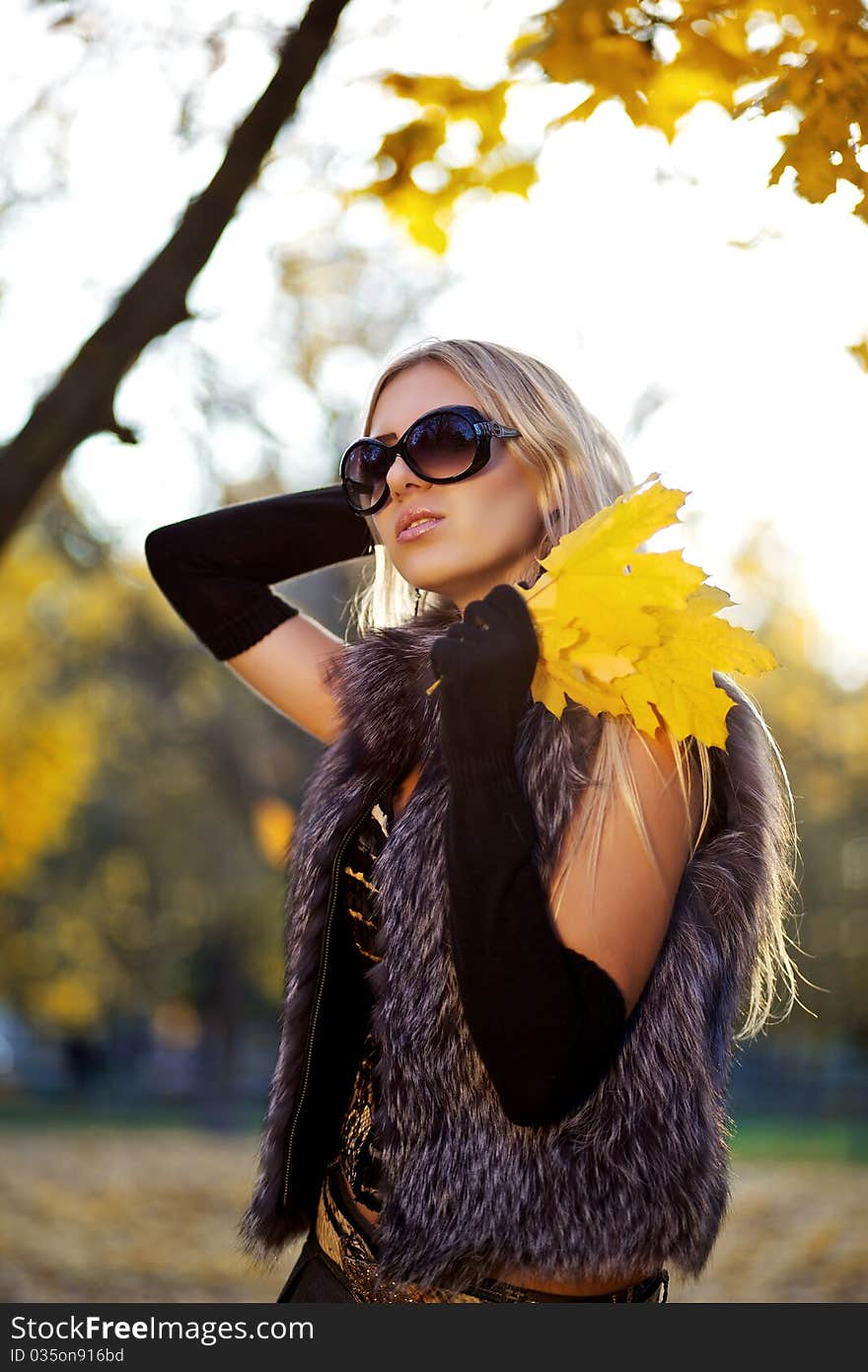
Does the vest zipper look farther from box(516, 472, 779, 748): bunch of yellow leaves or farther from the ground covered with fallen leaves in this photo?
the ground covered with fallen leaves

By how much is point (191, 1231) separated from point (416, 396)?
11449 mm

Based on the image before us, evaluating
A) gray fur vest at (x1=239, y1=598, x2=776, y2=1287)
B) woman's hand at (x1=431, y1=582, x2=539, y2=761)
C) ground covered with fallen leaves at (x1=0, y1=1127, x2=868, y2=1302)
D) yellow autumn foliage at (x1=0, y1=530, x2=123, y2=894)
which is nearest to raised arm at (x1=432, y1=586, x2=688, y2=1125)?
woman's hand at (x1=431, y1=582, x2=539, y2=761)

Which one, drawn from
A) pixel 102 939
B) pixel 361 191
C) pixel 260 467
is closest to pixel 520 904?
pixel 361 191

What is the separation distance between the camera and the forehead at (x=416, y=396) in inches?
89.4

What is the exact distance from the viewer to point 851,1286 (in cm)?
905

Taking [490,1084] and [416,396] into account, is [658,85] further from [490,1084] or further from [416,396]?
A: [490,1084]

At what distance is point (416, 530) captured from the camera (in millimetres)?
2211

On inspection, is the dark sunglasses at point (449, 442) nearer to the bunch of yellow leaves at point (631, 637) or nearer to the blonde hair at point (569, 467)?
the blonde hair at point (569, 467)

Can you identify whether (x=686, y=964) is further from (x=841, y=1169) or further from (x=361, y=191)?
(x=841, y=1169)

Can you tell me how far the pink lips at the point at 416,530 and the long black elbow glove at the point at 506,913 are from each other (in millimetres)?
452

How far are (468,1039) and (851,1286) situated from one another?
28.1 ft

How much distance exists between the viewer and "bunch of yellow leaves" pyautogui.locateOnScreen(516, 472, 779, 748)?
1.79 m

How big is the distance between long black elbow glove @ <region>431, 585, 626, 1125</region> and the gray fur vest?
110mm

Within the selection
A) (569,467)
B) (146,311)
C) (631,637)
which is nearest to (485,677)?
(631,637)
